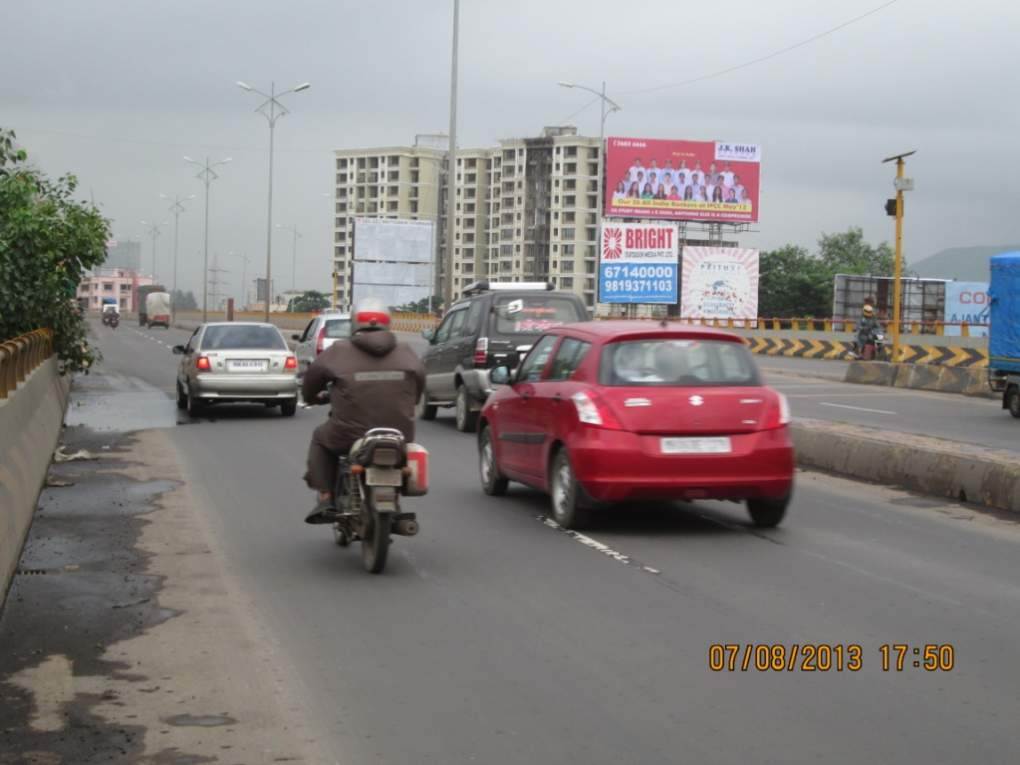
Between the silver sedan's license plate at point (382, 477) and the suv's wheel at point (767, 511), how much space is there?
11.0 feet

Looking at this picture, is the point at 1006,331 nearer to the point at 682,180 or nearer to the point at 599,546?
the point at 599,546

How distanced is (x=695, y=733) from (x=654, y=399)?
4978mm

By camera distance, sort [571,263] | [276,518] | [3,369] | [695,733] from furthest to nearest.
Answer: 1. [571,263]
2. [276,518]
3. [3,369]
4. [695,733]

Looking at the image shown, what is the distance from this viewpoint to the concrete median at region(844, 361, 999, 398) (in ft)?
97.6

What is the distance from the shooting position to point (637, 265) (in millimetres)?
73250

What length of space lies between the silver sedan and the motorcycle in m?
12.9

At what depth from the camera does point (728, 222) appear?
87.8 m

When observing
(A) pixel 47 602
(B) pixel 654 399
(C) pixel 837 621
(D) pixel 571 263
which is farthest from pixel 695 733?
(D) pixel 571 263

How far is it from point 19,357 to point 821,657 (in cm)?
868

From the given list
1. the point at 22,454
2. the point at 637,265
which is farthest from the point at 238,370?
the point at 637,265

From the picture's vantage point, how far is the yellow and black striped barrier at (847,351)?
37.5 m

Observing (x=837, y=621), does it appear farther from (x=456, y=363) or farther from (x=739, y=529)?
(x=456, y=363)

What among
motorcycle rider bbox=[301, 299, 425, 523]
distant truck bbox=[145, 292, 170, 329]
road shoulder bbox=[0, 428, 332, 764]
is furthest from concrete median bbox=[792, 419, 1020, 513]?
distant truck bbox=[145, 292, 170, 329]

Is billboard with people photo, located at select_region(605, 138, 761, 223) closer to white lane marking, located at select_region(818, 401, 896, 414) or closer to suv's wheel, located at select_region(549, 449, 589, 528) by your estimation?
white lane marking, located at select_region(818, 401, 896, 414)
